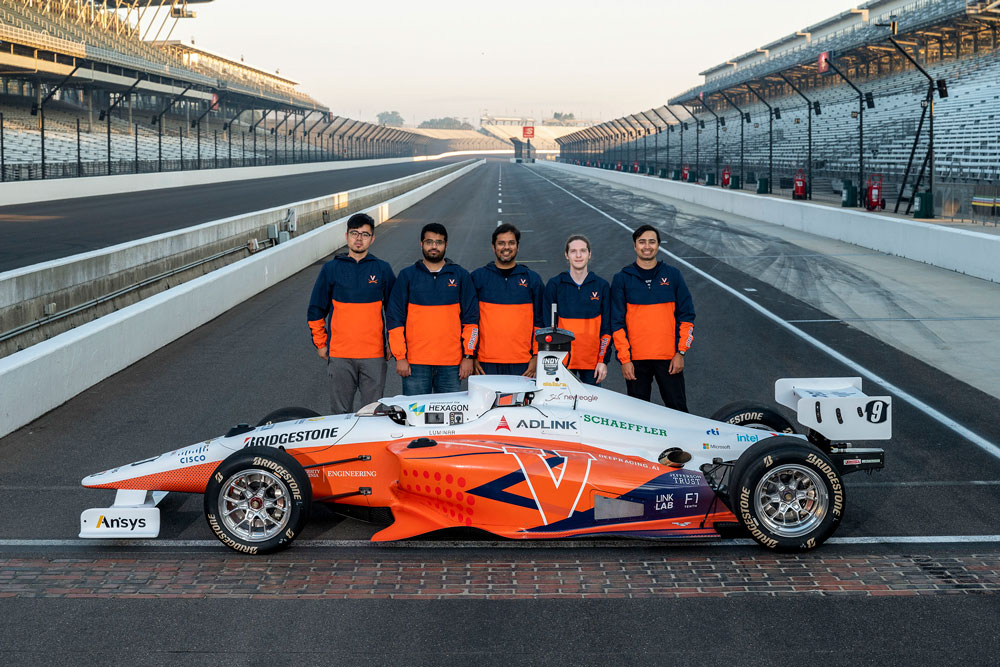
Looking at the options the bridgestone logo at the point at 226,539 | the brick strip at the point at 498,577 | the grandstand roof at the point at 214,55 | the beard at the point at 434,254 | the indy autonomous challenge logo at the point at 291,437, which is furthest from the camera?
the grandstand roof at the point at 214,55

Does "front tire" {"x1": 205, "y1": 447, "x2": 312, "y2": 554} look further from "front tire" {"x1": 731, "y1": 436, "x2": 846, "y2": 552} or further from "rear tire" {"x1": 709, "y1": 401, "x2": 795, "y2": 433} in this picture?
"rear tire" {"x1": 709, "y1": 401, "x2": 795, "y2": 433}

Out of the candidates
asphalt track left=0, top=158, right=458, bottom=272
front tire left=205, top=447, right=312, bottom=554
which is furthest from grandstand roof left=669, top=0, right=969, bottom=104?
front tire left=205, top=447, right=312, bottom=554

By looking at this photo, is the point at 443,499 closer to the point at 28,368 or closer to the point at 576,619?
the point at 576,619

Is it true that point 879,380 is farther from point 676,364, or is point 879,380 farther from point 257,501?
point 257,501

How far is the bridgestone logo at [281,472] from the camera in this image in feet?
19.8

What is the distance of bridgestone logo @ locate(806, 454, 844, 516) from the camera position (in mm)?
6023

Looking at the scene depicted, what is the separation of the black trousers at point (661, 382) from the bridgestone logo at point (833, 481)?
163 cm

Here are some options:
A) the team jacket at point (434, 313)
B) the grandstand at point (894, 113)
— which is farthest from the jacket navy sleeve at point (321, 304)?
the grandstand at point (894, 113)

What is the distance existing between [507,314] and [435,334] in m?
0.56

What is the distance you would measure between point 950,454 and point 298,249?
1599 cm

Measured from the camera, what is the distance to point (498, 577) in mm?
5711

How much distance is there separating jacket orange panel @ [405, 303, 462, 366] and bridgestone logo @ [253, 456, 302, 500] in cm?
180

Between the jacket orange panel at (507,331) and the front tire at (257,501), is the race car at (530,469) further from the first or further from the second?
the jacket orange panel at (507,331)

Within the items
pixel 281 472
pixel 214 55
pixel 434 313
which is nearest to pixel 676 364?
pixel 434 313
